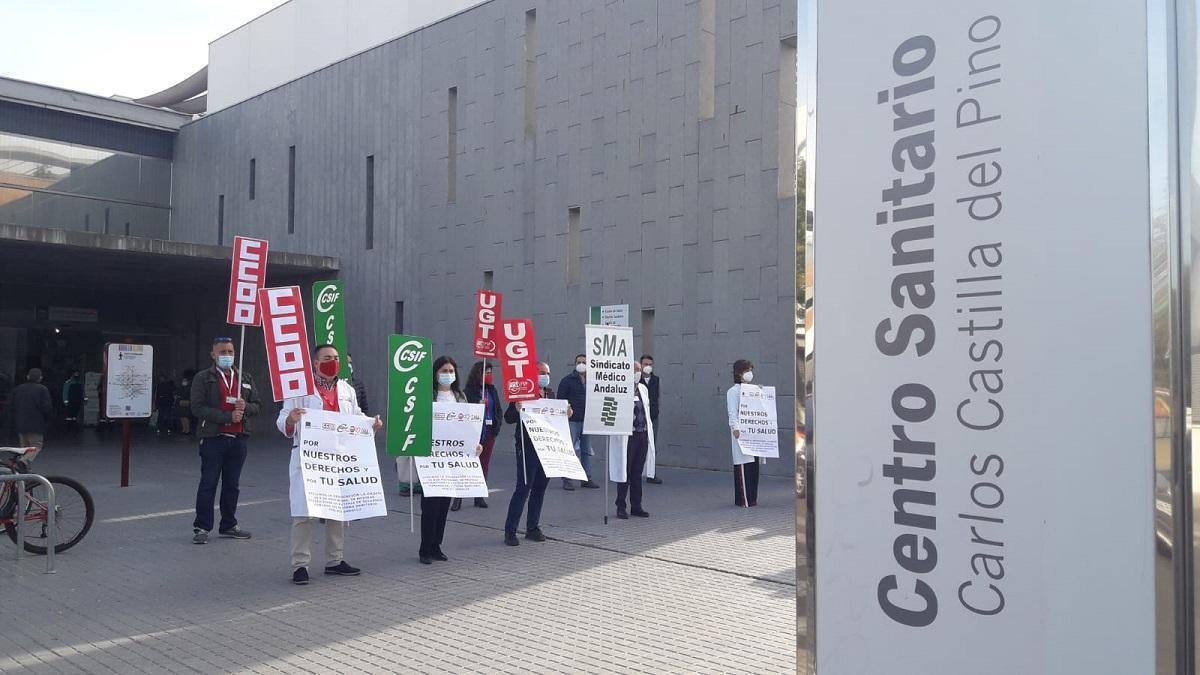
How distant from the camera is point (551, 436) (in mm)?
10727

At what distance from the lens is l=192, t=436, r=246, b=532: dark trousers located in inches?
403

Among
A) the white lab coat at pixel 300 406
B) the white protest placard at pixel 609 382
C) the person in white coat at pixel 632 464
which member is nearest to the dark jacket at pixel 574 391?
the person in white coat at pixel 632 464

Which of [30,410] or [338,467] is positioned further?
[30,410]

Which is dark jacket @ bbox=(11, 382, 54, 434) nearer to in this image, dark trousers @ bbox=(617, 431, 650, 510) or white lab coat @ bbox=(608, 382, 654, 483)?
white lab coat @ bbox=(608, 382, 654, 483)

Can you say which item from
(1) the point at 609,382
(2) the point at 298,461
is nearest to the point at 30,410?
(2) the point at 298,461

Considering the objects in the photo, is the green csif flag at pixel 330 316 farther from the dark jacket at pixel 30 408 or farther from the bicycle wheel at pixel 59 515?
the dark jacket at pixel 30 408

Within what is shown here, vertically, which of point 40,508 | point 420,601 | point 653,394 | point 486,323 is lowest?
point 420,601

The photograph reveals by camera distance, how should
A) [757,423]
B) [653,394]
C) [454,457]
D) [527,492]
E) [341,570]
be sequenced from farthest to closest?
[653,394]
[757,423]
[527,492]
[454,457]
[341,570]

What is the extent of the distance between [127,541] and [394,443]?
3.27m

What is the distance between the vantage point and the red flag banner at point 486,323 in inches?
516

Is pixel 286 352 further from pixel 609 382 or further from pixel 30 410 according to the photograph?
pixel 30 410

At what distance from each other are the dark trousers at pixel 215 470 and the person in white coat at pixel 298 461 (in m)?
1.84

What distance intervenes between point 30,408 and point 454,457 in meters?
7.11

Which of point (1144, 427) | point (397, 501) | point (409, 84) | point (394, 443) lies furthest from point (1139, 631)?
point (409, 84)
